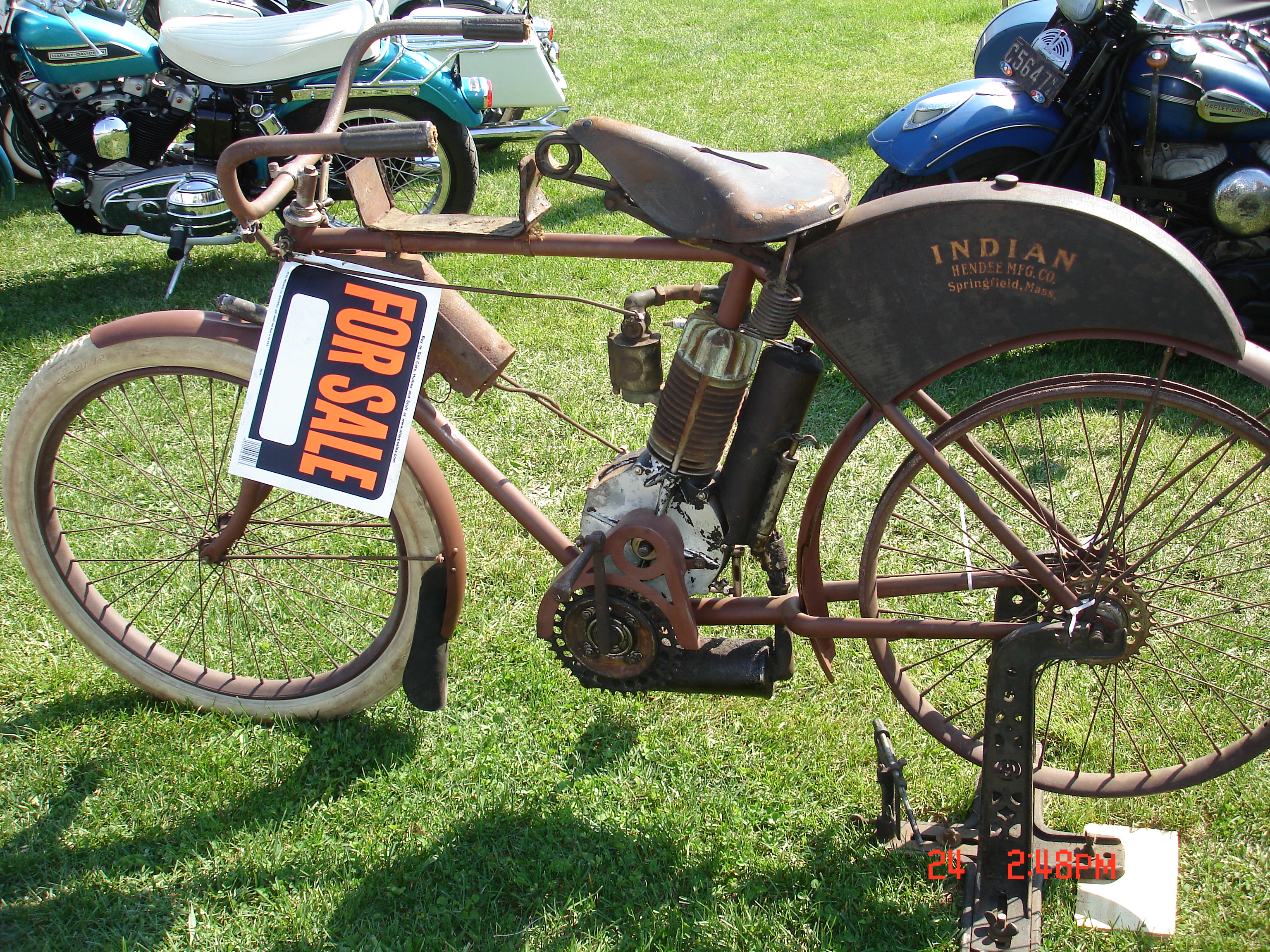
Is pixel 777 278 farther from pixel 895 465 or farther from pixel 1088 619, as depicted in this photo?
pixel 895 465

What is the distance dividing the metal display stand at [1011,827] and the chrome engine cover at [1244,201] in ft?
8.04

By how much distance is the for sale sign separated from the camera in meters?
1.96

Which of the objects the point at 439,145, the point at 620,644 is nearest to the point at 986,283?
the point at 620,644

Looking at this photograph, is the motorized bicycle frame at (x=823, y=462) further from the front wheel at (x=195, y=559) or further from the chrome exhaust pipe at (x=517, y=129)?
the chrome exhaust pipe at (x=517, y=129)

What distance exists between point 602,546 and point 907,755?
3.29 feet

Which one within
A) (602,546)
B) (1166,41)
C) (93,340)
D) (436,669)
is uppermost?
(1166,41)

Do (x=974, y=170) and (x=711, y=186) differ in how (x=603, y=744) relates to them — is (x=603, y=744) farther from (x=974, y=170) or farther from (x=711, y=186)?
(x=974, y=170)

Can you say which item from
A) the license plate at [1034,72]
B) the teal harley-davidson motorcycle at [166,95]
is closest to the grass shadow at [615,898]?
the license plate at [1034,72]

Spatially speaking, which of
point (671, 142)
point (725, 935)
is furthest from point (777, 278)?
point (725, 935)

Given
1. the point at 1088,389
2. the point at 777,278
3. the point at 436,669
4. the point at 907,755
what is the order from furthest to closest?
the point at 907,755, the point at 436,669, the point at 1088,389, the point at 777,278

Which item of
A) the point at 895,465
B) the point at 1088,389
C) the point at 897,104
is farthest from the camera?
the point at 897,104

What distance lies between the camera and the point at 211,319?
2131 millimetres
